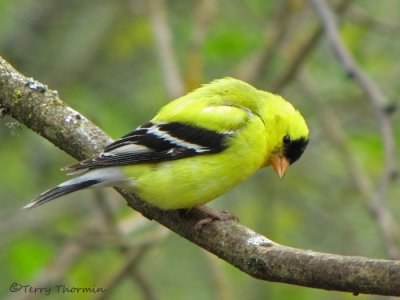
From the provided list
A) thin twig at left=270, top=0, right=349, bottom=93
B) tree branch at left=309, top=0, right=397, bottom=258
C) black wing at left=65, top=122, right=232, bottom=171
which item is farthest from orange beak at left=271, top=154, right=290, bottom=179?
thin twig at left=270, top=0, right=349, bottom=93

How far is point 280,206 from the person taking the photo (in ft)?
23.6

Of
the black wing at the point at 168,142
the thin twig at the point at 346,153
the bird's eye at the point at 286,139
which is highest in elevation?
the thin twig at the point at 346,153

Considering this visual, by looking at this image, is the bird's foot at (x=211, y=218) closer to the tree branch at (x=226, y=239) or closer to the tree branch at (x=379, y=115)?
the tree branch at (x=226, y=239)

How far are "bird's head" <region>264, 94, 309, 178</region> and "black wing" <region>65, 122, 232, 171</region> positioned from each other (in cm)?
37

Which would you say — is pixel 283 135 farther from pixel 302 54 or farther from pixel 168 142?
pixel 302 54

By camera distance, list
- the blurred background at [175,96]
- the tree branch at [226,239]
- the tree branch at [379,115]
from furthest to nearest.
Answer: the blurred background at [175,96]
the tree branch at [379,115]
the tree branch at [226,239]

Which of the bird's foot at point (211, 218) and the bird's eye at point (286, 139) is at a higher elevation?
the bird's eye at point (286, 139)

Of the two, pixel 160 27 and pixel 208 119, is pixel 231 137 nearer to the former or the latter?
pixel 208 119

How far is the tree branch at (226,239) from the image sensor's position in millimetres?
2771

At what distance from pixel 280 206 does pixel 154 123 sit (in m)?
2.94

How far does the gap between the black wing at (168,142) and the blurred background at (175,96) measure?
152cm

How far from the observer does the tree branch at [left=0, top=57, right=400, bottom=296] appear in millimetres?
2771

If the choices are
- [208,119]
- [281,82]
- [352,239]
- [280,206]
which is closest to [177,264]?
[280,206]

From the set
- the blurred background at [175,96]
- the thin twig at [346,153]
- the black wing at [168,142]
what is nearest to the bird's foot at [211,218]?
the black wing at [168,142]
